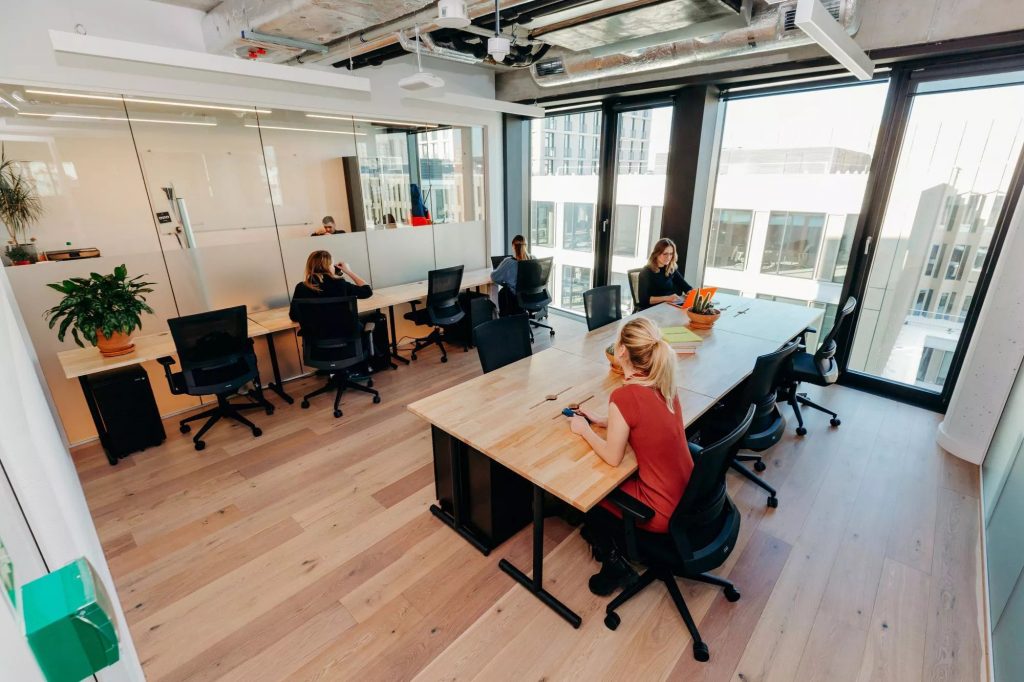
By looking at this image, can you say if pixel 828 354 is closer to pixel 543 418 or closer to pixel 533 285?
pixel 543 418

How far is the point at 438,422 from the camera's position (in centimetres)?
237

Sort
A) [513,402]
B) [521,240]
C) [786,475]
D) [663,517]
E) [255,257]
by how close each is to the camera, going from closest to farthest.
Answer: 1. [663,517]
2. [513,402]
3. [786,475]
4. [255,257]
5. [521,240]

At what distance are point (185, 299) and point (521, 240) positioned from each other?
329cm

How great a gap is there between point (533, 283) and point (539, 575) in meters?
3.58

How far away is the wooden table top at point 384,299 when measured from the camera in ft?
13.8

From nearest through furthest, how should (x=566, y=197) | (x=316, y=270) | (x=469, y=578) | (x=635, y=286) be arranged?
1. (x=469, y=578)
2. (x=316, y=270)
3. (x=635, y=286)
4. (x=566, y=197)

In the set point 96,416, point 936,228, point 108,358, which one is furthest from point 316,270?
point 936,228

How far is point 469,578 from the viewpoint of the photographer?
2.43m

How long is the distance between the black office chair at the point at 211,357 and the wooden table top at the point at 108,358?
0.35 ft

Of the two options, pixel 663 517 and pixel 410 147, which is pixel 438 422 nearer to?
pixel 663 517

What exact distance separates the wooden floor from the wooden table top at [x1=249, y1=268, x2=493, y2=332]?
119 cm

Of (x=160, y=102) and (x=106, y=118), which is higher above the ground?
(x=160, y=102)

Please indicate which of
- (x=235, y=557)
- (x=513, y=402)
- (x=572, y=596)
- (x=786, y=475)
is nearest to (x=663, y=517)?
(x=572, y=596)

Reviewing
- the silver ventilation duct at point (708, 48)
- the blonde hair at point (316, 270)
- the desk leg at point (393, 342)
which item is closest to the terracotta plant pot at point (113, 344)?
the blonde hair at point (316, 270)
